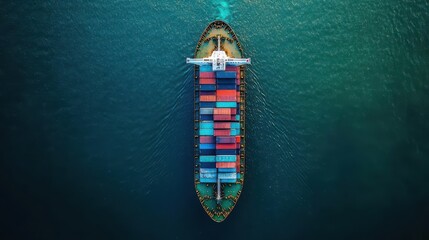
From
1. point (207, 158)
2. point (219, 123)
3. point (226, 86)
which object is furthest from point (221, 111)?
point (207, 158)

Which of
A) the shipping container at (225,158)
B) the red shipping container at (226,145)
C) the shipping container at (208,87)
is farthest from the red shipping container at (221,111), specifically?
the shipping container at (225,158)

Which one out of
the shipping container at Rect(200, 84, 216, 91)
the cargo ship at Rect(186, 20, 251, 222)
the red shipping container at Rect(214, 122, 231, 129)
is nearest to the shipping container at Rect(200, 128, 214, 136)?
the cargo ship at Rect(186, 20, 251, 222)

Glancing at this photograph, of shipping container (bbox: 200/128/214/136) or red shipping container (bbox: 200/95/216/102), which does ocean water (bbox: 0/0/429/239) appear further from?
red shipping container (bbox: 200/95/216/102)

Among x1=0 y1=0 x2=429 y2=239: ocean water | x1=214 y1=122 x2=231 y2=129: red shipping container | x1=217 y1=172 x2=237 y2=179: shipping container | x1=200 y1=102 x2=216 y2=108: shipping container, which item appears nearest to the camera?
x1=214 y1=122 x2=231 y2=129: red shipping container

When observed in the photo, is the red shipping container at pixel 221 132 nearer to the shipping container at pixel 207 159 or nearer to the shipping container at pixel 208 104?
the shipping container at pixel 207 159

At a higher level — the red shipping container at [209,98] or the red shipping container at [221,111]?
the red shipping container at [209,98]

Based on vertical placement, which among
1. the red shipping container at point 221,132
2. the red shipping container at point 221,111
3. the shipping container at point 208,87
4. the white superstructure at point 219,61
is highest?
the white superstructure at point 219,61

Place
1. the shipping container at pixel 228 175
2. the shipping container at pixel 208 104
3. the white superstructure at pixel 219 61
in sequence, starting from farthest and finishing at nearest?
the shipping container at pixel 208 104, the shipping container at pixel 228 175, the white superstructure at pixel 219 61
